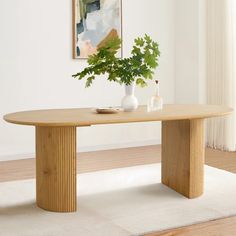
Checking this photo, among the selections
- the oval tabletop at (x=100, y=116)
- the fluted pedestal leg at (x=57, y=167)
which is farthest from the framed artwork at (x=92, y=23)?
the fluted pedestal leg at (x=57, y=167)

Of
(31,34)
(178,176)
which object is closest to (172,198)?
(178,176)

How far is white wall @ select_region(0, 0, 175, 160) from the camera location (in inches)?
201

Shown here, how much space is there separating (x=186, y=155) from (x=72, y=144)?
92cm

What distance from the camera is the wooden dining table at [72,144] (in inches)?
121

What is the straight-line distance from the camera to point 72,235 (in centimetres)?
275

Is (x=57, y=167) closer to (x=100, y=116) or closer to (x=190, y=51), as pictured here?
(x=100, y=116)

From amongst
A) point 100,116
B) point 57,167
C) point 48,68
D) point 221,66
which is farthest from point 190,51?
point 57,167

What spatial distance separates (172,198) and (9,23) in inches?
109

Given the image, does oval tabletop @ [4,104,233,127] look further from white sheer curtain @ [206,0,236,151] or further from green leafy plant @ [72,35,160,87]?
white sheer curtain @ [206,0,236,151]

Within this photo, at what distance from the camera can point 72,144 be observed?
313cm

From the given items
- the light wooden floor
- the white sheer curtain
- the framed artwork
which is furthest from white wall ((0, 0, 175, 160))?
the white sheer curtain

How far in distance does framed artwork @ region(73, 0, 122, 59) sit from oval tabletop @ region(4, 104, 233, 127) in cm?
203

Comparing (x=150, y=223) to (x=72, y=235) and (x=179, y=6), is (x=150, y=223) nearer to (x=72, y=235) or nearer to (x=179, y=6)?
(x=72, y=235)

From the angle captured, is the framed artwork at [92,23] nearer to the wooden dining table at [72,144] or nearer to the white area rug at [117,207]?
the white area rug at [117,207]
